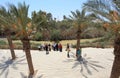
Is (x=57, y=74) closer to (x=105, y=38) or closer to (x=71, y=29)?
(x=105, y=38)

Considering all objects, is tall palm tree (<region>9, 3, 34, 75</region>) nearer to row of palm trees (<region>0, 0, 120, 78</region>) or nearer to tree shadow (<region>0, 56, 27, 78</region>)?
row of palm trees (<region>0, 0, 120, 78</region>)

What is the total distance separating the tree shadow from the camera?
2598cm

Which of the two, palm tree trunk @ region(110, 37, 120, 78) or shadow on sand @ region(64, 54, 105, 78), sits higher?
palm tree trunk @ region(110, 37, 120, 78)

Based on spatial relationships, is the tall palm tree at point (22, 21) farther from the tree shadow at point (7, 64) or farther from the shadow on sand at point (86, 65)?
the shadow on sand at point (86, 65)

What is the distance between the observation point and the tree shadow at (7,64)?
2598 centimetres

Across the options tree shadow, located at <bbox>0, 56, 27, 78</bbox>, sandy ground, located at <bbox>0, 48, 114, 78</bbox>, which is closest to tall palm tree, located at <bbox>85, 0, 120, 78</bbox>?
sandy ground, located at <bbox>0, 48, 114, 78</bbox>

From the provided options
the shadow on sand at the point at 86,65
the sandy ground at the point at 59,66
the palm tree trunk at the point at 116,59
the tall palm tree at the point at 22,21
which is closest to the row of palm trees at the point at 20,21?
the tall palm tree at the point at 22,21

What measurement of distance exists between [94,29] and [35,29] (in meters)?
8.47

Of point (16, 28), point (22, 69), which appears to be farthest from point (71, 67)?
point (16, 28)

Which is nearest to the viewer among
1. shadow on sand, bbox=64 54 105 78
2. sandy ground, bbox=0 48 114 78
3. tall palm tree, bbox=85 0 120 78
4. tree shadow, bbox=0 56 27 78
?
tall palm tree, bbox=85 0 120 78

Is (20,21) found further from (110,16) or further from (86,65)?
(110,16)

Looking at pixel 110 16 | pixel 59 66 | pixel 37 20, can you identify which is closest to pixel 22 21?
pixel 37 20

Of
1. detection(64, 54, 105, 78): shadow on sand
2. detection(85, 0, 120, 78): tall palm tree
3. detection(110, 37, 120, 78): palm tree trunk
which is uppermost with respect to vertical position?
detection(85, 0, 120, 78): tall palm tree

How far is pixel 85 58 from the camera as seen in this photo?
103 ft
